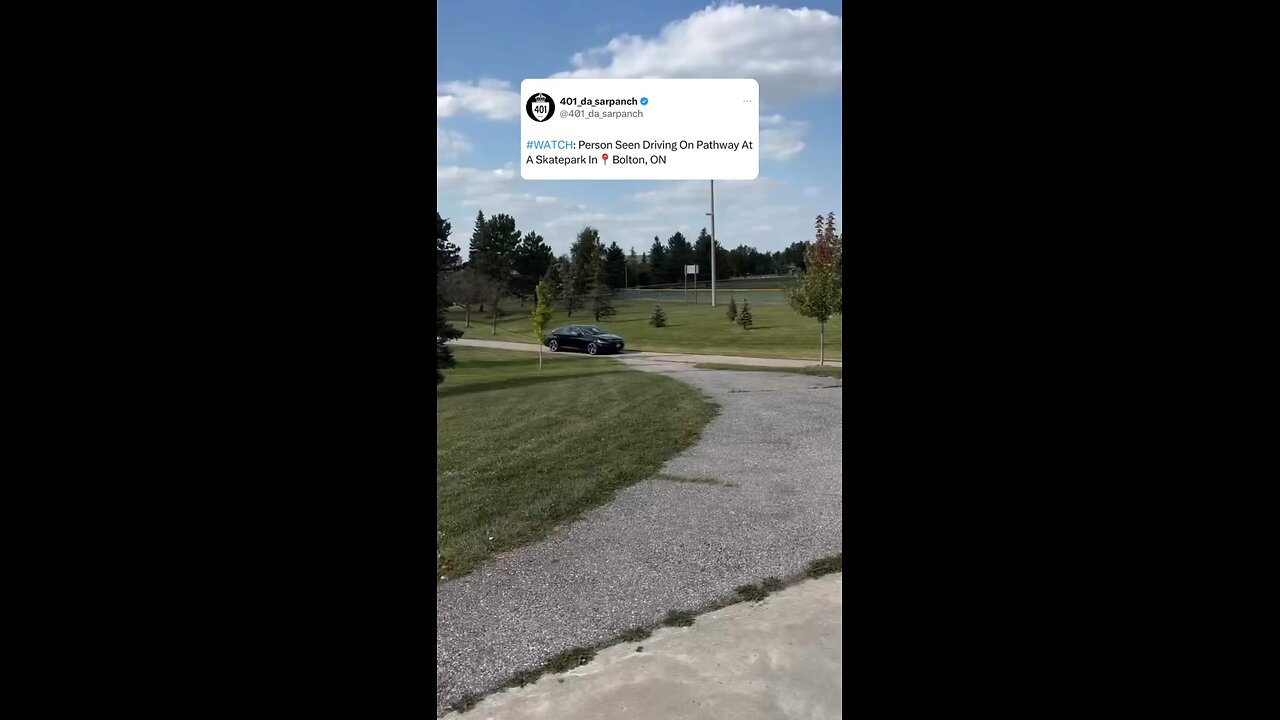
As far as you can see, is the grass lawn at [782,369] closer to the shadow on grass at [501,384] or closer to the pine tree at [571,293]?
the shadow on grass at [501,384]

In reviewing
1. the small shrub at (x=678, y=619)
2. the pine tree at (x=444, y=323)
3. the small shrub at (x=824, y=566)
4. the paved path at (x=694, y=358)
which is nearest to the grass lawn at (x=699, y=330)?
the paved path at (x=694, y=358)

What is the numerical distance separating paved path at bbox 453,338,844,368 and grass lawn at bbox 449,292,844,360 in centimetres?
53

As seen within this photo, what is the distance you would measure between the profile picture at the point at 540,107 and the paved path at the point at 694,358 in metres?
9.06

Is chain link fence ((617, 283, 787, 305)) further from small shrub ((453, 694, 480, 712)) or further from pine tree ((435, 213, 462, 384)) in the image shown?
small shrub ((453, 694, 480, 712))

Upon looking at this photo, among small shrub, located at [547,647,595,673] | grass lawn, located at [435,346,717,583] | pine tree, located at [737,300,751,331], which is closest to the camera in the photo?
small shrub, located at [547,647,595,673]

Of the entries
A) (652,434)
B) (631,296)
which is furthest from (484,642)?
(631,296)

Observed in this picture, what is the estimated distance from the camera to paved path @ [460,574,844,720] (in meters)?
3.25

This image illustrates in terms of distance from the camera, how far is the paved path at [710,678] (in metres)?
3.25

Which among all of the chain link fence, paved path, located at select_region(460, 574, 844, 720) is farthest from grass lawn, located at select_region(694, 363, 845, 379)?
paved path, located at select_region(460, 574, 844, 720)

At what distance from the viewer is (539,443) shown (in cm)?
1078

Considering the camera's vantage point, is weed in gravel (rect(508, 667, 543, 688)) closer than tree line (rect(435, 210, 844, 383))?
Yes
